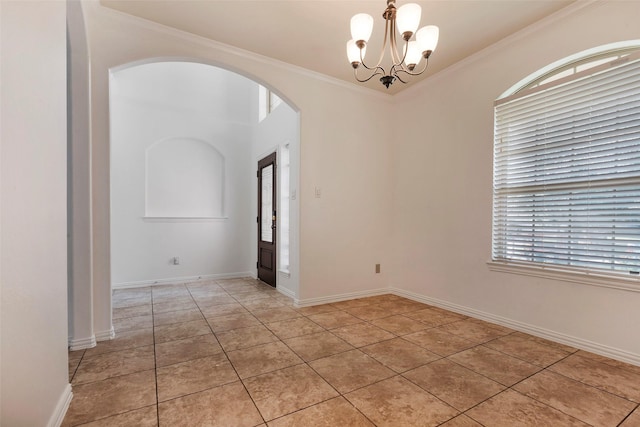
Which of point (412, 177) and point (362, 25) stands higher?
point (362, 25)

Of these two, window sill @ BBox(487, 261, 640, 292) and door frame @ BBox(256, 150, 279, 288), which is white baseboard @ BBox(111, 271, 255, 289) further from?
window sill @ BBox(487, 261, 640, 292)

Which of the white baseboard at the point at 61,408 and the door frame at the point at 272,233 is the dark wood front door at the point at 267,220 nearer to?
the door frame at the point at 272,233

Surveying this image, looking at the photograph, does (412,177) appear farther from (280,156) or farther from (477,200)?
(280,156)

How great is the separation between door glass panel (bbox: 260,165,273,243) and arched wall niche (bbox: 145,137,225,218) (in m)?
A: 0.88

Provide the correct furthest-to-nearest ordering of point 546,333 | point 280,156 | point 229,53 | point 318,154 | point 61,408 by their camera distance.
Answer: point 280,156 < point 318,154 < point 229,53 < point 546,333 < point 61,408

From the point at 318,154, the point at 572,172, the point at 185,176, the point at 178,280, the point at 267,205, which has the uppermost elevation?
the point at 318,154

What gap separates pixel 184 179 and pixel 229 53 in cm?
271

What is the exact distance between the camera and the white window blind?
7.22 feet

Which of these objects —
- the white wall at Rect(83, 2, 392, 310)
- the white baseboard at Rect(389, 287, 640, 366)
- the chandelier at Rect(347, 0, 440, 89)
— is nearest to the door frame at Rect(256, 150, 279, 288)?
the white wall at Rect(83, 2, 392, 310)

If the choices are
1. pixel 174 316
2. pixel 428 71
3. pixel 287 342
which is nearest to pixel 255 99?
pixel 428 71

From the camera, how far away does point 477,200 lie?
10.3 ft

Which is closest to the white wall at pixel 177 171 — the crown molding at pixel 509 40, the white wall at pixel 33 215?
the crown molding at pixel 509 40

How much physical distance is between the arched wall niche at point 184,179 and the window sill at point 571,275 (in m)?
4.45

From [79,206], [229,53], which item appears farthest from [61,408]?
[229,53]
